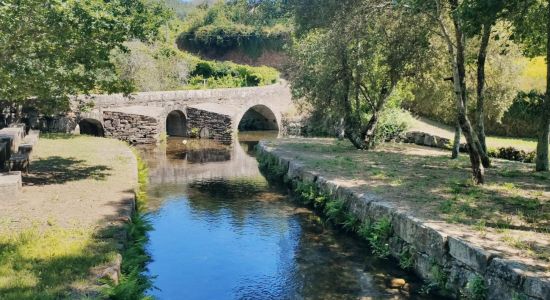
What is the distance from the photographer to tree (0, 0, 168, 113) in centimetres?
1096

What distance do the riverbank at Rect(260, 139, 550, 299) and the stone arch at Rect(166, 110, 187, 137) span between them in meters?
18.9

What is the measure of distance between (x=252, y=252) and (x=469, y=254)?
203 inches

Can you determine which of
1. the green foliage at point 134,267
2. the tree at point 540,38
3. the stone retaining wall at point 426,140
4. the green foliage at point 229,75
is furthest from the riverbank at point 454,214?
the green foliage at point 229,75

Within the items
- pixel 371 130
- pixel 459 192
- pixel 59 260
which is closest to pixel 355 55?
pixel 371 130

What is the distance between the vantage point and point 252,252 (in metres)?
12.0

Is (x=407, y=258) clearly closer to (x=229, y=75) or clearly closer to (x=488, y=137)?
(x=488, y=137)

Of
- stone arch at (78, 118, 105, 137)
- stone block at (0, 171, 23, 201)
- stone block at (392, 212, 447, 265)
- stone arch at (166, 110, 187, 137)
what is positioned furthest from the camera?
stone arch at (166, 110, 187, 137)

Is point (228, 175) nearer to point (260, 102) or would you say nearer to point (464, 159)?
point (464, 159)

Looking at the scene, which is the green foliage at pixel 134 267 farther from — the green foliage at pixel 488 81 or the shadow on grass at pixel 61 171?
the green foliage at pixel 488 81

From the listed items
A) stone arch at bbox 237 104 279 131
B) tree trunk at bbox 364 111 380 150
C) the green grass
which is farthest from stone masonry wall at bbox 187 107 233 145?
the green grass

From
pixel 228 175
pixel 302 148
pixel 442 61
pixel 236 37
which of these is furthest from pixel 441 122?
pixel 236 37

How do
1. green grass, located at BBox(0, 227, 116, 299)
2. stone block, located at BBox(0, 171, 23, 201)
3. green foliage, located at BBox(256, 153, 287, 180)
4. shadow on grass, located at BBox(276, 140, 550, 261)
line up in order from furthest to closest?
1. green foliage, located at BBox(256, 153, 287, 180)
2. stone block, located at BBox(0, 171, 23, 201)
3. shadow on grass, located at BBox(276, 140, 550, 261)
4. green grass, located at BBox(0, 227, 116, 299)

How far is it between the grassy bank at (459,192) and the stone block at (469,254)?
0.28 meters

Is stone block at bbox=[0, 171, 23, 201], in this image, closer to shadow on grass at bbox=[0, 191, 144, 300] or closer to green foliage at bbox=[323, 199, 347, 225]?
shadow on grass at bbox=[0, 191, 144, 300]
